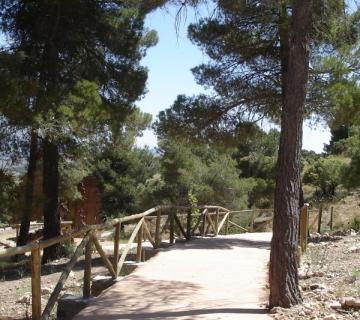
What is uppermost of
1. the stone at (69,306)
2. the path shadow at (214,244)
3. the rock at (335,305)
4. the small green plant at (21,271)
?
the path shadow at (214,244)

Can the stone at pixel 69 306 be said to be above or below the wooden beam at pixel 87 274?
below

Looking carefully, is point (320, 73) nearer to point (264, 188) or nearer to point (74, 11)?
point (74, 11)

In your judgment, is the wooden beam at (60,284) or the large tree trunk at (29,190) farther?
the large tree trunk at (29,190)

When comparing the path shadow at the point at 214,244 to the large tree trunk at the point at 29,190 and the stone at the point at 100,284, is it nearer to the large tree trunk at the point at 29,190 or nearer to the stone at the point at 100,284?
the large tree trunk at the point at 29,190

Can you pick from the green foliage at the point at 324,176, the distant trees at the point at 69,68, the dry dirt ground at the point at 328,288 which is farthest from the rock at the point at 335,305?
the green foliage at the point at 324,176

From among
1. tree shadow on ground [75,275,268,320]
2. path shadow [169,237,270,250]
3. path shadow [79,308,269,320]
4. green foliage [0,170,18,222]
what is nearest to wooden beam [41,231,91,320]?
tree shadow on ground [75,275,268,320]

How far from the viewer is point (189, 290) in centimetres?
764

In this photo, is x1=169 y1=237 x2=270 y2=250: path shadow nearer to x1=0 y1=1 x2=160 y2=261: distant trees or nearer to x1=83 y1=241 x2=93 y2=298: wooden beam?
x1=0 y1=1 x2=160 y2=261: distant trees

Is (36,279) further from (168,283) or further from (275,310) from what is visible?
(168,283)

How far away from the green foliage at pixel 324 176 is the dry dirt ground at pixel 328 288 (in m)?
23.1

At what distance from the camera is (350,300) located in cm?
616

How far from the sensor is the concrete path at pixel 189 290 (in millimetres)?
6320

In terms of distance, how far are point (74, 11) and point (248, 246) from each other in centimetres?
768

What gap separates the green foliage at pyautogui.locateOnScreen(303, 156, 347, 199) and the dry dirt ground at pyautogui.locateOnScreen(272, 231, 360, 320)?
2309 centimetres
